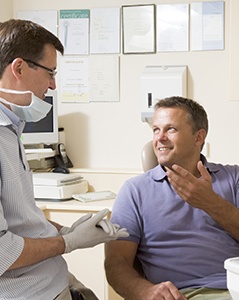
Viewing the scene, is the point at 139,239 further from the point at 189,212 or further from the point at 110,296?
the point at 110,296

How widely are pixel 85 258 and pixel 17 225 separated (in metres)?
1.45

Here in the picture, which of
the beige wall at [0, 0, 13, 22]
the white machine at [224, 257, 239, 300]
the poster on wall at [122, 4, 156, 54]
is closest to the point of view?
the white machine at [224, 257, 239, 300]

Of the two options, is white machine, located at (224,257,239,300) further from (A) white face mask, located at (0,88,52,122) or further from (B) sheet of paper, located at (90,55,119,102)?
(B) sheet of paper, located at (90,55,119,102)

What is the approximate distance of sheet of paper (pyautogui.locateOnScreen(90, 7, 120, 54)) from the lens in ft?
11.4

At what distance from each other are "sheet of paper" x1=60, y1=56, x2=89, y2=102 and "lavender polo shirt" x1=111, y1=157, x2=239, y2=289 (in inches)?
61.7

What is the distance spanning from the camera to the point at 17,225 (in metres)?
1.48

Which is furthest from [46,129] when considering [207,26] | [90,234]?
[90,234]

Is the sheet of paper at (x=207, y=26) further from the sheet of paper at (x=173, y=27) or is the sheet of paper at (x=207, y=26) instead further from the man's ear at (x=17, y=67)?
the man's ear at (x=17, y=67)

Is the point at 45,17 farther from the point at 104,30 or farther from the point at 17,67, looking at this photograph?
the point at 17,67

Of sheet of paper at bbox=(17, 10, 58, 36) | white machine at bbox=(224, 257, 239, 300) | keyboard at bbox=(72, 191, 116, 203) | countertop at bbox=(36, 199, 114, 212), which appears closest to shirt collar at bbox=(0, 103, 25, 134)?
white machine at bbox=(224, 257, 239, 300)

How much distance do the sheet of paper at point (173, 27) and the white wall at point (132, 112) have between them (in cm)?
5

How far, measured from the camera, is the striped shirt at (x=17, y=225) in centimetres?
139

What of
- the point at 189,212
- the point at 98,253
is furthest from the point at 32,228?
the point at 98,253

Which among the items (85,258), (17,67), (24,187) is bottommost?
(85,258)
